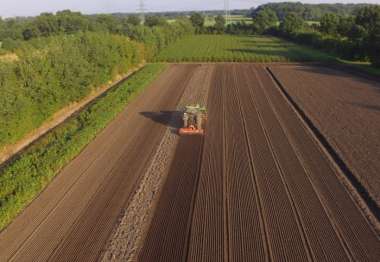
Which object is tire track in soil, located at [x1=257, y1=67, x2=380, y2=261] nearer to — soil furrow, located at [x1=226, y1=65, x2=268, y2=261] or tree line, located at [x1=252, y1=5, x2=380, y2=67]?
soil furrow, located at [x1=226, y1=65, x2=268, y2=261]

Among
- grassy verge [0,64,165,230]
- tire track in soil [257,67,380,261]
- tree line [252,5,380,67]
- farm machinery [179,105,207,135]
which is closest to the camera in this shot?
tire track in soil [257,67,380,261]

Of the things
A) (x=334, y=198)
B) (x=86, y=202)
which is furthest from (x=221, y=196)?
(x=86, y=202)

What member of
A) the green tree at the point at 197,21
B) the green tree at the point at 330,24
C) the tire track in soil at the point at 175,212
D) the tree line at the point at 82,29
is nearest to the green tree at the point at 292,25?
the green tree at the point at 330,24

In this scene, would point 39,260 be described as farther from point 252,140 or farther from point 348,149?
point 348,149

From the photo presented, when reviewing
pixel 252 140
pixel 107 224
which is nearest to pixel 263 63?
pixel 252 140

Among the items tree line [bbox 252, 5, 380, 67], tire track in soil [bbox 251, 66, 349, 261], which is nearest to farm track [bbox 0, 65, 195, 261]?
tire track in soil [bbox 251, 66, 349, 261]

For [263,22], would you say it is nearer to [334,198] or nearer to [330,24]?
[330,24]
